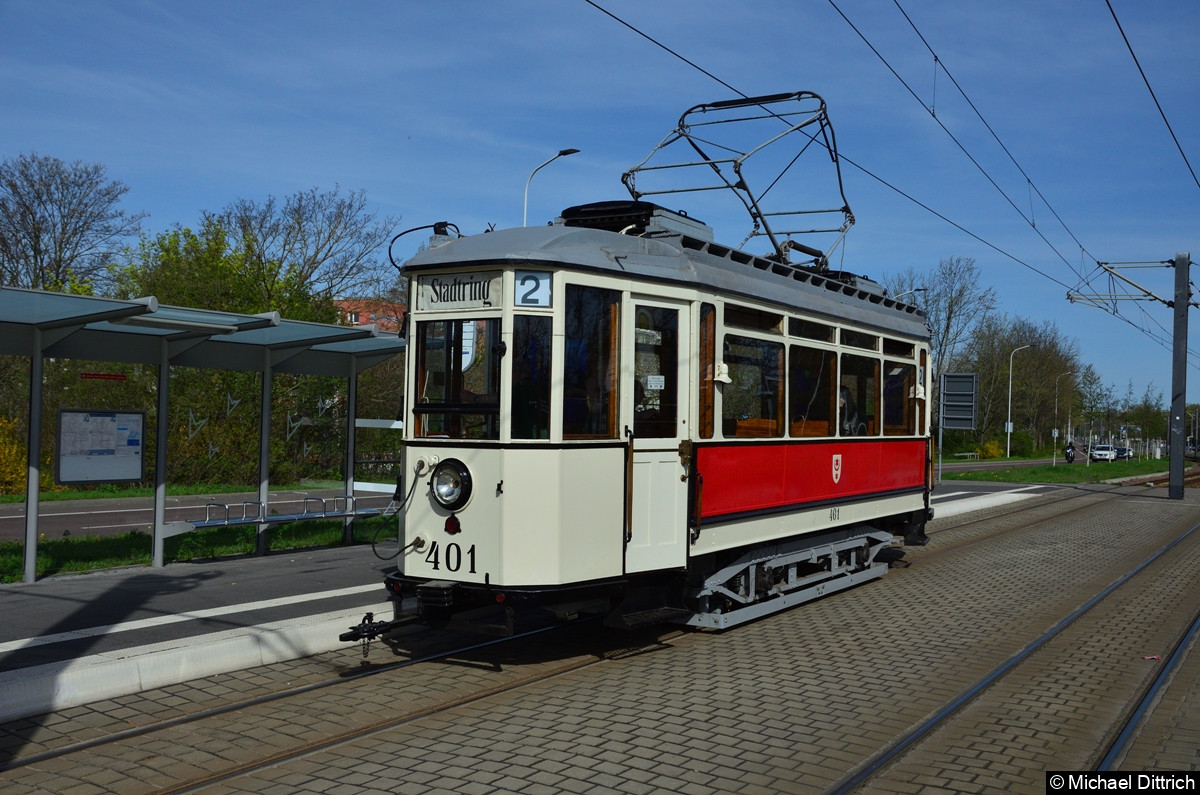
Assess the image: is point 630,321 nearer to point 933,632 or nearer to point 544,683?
point 544,683

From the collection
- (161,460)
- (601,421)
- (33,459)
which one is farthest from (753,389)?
(33,459)

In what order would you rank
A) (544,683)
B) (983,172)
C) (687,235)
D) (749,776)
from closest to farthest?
(749,776) < (544,683) < (687,235) < (983,172)

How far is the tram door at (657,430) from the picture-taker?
771cm

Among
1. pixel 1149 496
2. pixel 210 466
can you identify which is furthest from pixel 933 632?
pixel 1149 496

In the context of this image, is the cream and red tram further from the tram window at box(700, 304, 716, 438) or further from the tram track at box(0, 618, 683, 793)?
the tram track at box(0, 618, 683, 793)

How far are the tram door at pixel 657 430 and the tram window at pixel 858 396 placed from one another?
3142 millimetres

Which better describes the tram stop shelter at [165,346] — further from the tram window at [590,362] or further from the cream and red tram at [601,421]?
the tram window at [590,362]

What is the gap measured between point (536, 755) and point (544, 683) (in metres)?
1.65

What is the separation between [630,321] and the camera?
7.66 metres

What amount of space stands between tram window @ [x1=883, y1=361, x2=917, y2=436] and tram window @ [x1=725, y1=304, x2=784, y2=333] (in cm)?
302

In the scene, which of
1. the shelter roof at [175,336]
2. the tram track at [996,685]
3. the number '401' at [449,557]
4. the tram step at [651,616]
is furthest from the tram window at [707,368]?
the shelter roof at [175,336]

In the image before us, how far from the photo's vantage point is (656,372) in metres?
7.88

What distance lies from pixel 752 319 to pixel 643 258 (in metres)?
1.52

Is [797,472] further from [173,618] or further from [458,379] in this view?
Result: [173,618]
